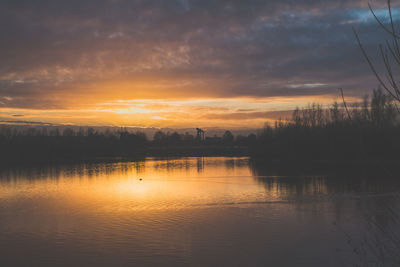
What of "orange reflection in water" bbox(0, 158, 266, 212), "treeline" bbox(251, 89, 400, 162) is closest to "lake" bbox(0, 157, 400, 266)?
"orange reflection in water" bbox(0, 158, 266, 212)

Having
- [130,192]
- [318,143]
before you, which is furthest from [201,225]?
[318,143]

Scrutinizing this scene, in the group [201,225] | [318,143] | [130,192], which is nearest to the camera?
[201,225]

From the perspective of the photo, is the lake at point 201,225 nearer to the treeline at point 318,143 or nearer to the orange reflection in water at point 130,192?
the orange reflection in water at point 130,192

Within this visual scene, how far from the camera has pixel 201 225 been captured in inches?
508

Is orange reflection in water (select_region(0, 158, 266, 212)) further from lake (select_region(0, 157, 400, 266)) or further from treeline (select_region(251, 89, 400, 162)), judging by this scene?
treeline (select_region(251, 89, 400, 162))

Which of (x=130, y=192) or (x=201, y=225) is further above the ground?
(x=130, y=192)

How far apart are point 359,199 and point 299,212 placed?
4.40 meters

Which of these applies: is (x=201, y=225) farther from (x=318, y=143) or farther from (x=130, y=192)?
(x=318, y=143)

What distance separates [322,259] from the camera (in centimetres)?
941

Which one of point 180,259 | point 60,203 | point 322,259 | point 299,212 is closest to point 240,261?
point 180,259

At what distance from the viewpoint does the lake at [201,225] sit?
31.5 ft

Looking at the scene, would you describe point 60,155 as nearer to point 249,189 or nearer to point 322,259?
point 249,189

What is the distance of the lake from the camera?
31.5 feet

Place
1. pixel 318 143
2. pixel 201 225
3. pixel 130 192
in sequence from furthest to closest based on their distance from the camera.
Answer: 1. pixel 318 143
2. pixel 130 192
3. pixel 201 225
